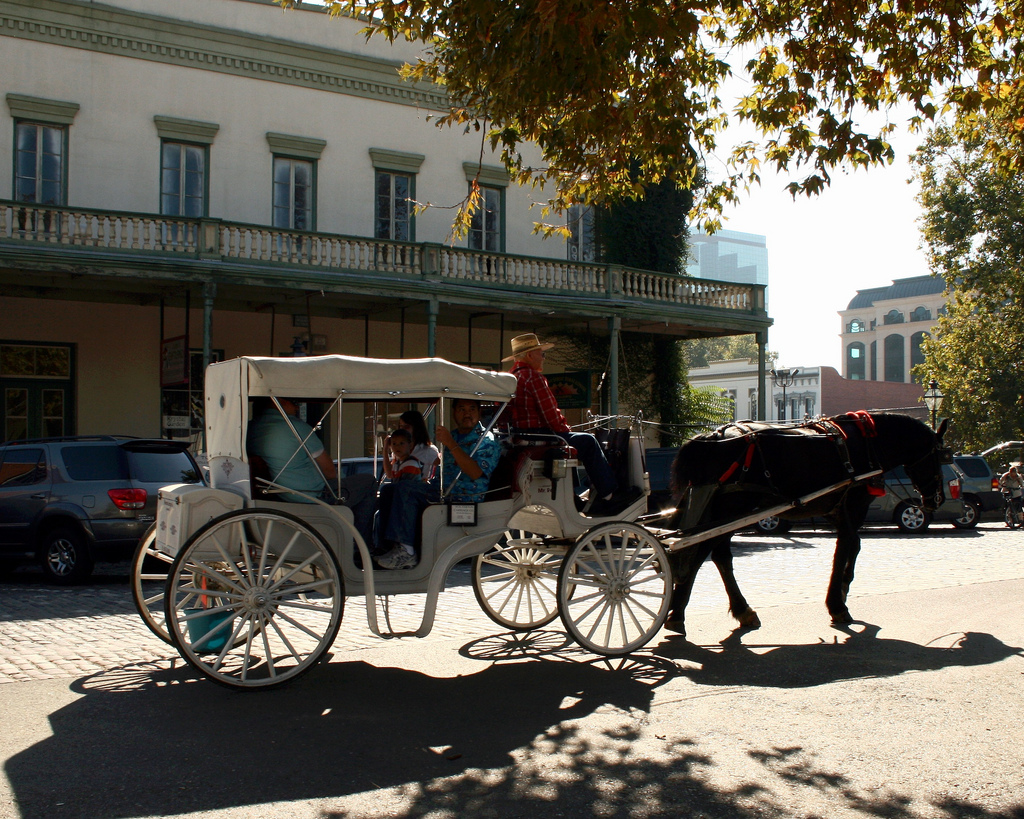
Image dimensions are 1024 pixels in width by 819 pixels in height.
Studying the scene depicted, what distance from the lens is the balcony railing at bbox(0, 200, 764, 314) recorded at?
57.6 feet

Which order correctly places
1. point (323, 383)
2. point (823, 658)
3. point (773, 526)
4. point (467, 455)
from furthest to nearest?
point (773, 526) < point (467, 455) < point (823, 658) < point (323, 383)

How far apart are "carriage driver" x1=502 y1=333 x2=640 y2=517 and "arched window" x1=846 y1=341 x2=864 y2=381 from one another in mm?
110468

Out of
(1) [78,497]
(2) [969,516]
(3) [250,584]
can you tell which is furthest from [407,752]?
(2) [969,516]

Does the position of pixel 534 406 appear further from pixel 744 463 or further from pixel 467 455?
pixel 744 463

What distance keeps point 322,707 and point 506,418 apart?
269cm

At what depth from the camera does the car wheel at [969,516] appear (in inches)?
848

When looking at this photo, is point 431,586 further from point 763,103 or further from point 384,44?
point 384,44

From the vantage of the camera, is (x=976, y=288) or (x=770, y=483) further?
(x=976, y=288)

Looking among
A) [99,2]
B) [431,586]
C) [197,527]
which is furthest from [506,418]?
[99,2]

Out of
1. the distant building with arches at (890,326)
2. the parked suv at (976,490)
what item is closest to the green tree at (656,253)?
the parked suv at (976,490)

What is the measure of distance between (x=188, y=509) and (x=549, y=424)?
8.60ft

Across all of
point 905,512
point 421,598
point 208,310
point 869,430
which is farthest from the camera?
point 905,512

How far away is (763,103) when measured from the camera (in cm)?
1037

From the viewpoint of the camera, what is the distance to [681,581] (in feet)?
26.2
